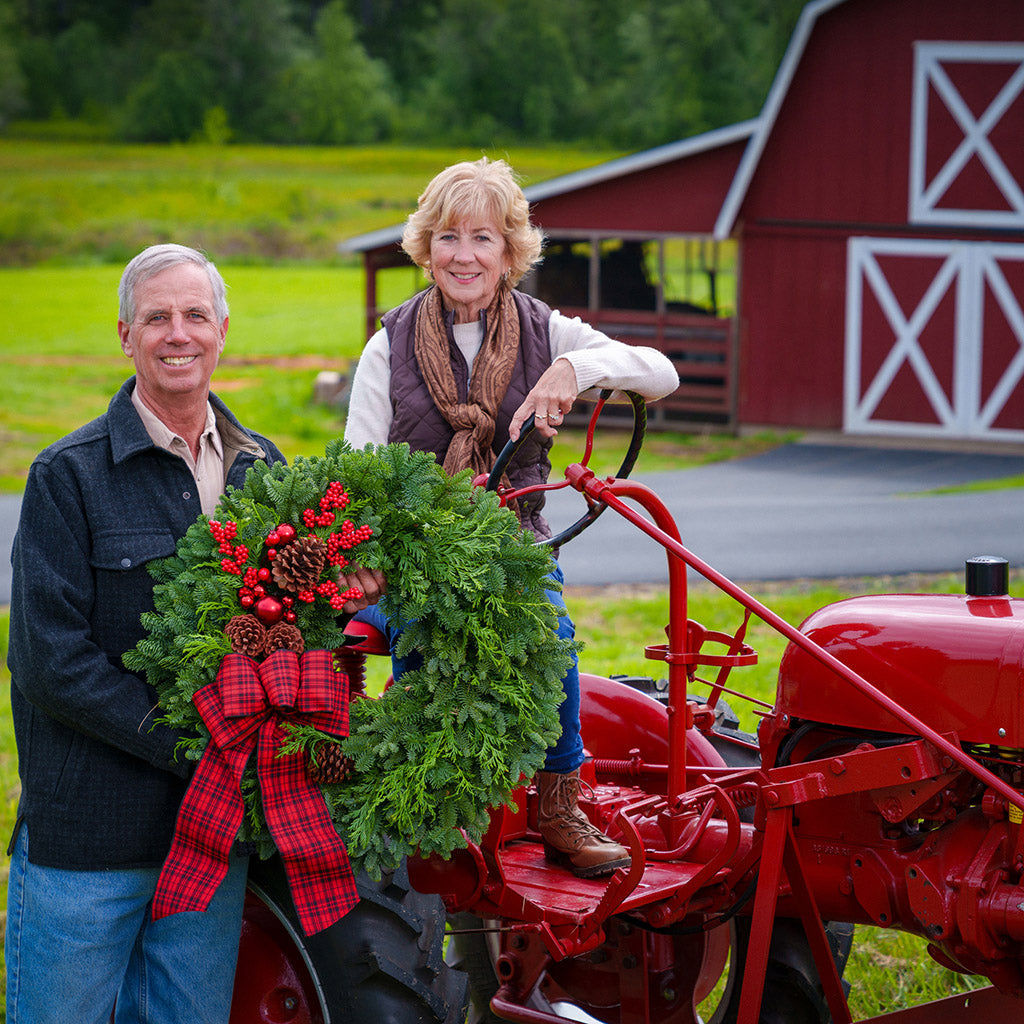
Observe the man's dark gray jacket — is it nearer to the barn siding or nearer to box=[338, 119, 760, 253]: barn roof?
box=[338, 119, 760, 253]: barn roof

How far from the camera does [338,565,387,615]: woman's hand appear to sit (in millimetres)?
2410

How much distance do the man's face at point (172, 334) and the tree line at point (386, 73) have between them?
128ft

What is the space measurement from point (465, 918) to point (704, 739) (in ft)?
2.46

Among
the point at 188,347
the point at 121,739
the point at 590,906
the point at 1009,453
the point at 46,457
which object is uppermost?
the point at 188,347

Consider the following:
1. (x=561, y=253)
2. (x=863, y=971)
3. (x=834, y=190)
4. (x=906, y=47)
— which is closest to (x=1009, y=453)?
(x=834, y=190)

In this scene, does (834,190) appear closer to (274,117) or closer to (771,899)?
(771,899)

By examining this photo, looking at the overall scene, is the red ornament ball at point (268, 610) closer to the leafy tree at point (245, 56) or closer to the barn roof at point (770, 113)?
the barn roof at point (770, 113)

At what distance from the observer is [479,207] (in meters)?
3.00

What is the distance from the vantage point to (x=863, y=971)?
3689mm

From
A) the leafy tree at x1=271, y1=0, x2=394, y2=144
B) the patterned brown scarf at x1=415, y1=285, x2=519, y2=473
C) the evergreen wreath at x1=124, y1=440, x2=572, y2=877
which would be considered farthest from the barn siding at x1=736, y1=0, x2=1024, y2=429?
the leafy tree at x1=271, y1=0, x2=394, y2=144

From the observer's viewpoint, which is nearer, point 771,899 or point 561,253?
point 771,899

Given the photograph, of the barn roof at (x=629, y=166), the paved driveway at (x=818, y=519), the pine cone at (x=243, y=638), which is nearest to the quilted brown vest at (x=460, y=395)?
the pine cone at (x=243, y=638)

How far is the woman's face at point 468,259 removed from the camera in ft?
9.85

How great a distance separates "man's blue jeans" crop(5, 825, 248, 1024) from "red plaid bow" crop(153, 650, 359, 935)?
99 mm
